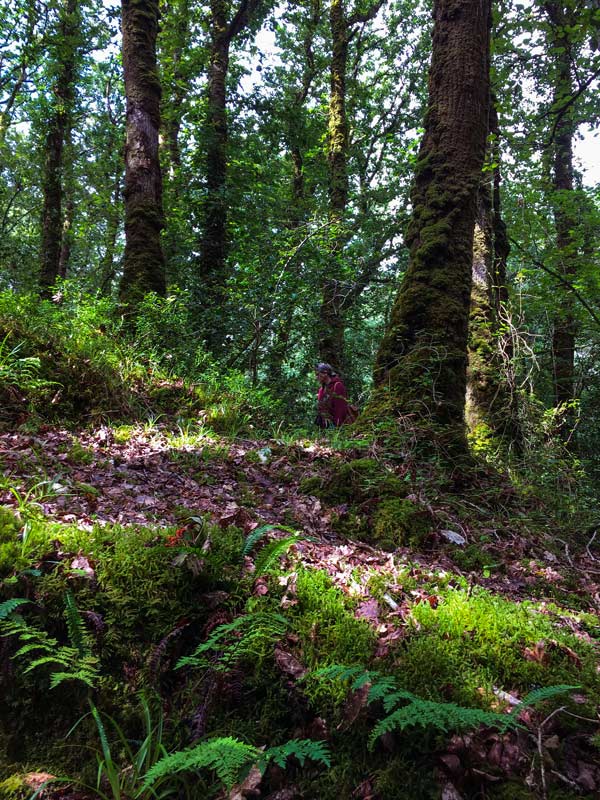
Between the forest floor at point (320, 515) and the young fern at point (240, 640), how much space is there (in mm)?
144

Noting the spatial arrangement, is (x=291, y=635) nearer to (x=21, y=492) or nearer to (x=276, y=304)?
(x=21, y=492)

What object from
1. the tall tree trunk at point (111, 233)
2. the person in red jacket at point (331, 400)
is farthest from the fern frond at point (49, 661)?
the tall tree trunk at point (111, 233)

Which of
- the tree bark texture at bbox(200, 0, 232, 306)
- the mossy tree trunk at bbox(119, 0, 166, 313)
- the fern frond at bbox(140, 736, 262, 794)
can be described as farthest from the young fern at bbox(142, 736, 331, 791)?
the tree bark texture at bbox(200, 0, 232, 306)

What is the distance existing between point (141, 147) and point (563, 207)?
907cm

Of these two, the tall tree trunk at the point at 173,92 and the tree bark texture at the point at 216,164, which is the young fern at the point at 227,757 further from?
the tall tree trunk at the point at 173,92

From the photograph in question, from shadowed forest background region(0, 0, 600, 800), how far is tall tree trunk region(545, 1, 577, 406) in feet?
0.65

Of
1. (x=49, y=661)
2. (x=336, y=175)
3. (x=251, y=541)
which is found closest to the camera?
(x=49, y=661)

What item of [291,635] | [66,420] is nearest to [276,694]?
[291,635]

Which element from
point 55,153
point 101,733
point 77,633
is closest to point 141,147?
point 55,153

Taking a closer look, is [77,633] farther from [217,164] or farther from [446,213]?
[217,164]

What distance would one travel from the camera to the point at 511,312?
6.64 metres

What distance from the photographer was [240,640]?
1870 millimetres

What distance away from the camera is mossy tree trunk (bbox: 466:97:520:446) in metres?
6.38

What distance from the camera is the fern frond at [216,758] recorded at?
1.34 m
